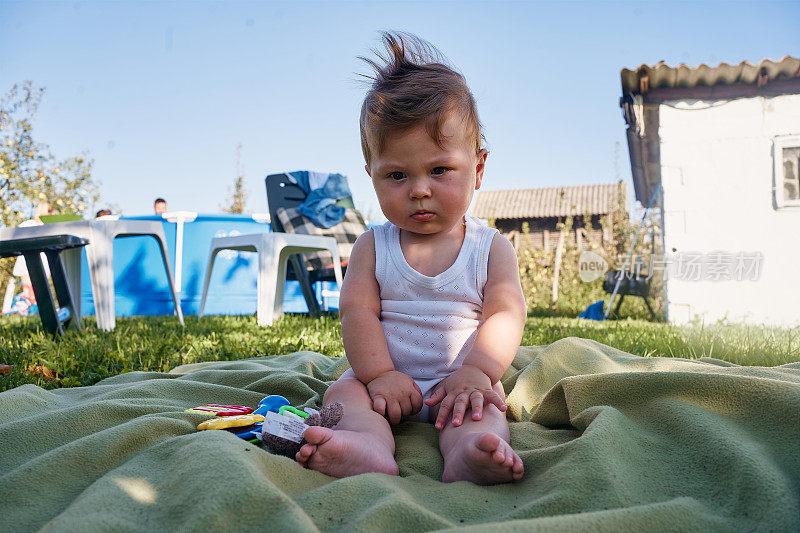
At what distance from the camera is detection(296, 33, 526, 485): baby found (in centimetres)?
130

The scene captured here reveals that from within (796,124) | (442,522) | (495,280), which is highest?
(796,124)

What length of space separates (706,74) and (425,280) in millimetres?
5854

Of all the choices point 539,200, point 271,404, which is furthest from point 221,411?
point 539,200

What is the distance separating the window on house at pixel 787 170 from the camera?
19.8 ft

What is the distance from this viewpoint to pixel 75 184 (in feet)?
37.7

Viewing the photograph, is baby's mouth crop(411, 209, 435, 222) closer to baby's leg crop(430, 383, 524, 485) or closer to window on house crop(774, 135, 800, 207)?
baby's leg crop(430, 383, 524, 485)

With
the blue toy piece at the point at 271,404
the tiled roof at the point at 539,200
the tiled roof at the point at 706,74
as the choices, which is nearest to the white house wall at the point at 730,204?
the tiled roof at the point at 706,74

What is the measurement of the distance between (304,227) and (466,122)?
462 centimetres

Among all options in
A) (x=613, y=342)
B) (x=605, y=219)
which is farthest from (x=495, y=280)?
(x=605, y=219)

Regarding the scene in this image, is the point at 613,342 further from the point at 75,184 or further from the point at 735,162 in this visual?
the point at 75,184

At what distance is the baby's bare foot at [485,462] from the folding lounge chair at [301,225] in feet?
15.7

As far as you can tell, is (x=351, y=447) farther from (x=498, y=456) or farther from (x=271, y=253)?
(x=271, y=253)

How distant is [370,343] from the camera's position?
147 centimetres

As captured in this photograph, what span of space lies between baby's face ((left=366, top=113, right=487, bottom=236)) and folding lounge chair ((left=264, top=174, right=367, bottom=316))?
429cm
